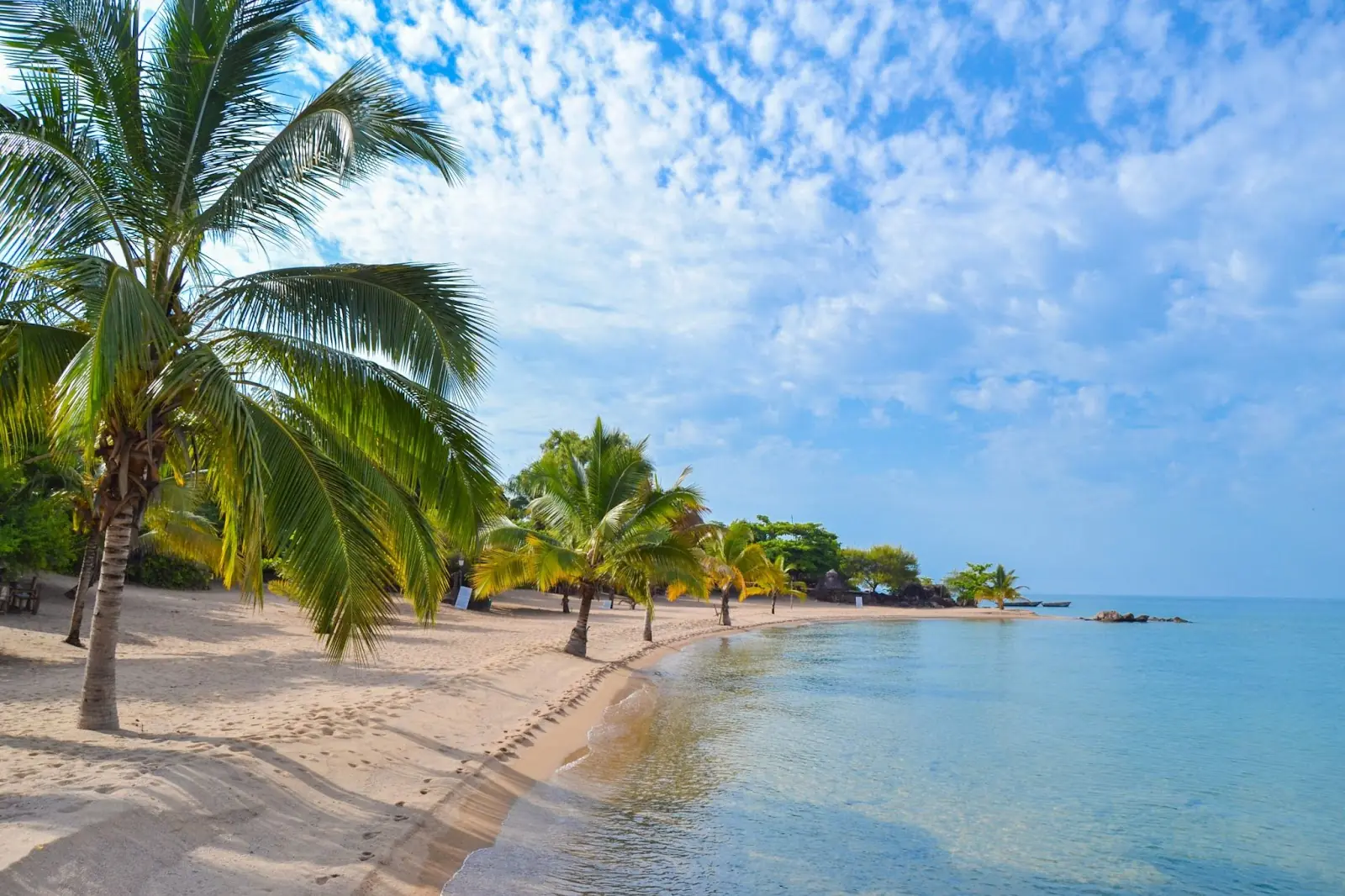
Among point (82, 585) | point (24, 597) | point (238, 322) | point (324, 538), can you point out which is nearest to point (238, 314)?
point (238, 322)

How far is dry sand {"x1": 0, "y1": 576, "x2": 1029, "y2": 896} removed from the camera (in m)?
5.00

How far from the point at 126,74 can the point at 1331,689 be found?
114 ft

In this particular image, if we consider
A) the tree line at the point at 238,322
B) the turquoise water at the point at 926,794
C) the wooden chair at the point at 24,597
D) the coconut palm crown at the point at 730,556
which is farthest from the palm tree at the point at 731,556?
the tree line at the point at 238,322

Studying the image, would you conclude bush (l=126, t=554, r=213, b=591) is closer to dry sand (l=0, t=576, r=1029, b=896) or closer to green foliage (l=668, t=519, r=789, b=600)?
dry sand (l=0, t=576, r=1029, b=896)

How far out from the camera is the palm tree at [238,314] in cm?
659

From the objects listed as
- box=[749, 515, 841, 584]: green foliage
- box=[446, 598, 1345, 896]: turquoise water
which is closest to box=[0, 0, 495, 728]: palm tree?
box=[446, 598, 1345, 896]: turquoise water

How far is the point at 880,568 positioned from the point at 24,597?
62.6 m

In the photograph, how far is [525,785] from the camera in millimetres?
8508

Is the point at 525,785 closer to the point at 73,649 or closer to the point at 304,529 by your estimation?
the point at 304,529

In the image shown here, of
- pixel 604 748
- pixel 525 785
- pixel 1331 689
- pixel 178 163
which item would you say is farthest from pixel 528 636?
pixel 1331 689

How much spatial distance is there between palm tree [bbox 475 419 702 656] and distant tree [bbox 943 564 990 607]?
61.2m

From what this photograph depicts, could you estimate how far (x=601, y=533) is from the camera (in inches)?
723

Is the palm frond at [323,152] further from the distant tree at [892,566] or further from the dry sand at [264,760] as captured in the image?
the distant tree at [892,566]

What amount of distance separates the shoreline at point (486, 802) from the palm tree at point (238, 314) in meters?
1.68
